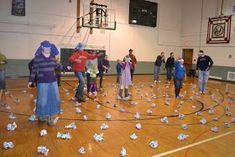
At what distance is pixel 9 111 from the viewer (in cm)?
513

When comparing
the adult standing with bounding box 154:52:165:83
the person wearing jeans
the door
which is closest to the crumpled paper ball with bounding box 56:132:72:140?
the person wearing jeans

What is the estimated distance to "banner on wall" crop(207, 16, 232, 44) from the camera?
14.7m

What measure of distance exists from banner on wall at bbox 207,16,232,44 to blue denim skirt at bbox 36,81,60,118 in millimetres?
14036

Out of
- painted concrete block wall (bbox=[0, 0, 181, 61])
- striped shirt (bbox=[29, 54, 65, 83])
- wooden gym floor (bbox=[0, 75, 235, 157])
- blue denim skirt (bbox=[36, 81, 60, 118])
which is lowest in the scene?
wooden gym floor (bbox=[0, 75, 235, 157])

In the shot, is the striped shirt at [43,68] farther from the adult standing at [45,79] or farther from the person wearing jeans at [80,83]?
the person wearing jeans at [80,83]

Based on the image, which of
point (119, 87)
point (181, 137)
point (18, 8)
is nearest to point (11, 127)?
point (181, 137)

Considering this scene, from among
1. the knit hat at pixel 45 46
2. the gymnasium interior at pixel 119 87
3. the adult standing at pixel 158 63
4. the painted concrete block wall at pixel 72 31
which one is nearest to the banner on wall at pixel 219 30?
the gymnasium interior at pixel 119 87

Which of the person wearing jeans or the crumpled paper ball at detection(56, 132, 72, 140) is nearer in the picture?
the crumpled paper ball at detection(56, 132, 72, 140)


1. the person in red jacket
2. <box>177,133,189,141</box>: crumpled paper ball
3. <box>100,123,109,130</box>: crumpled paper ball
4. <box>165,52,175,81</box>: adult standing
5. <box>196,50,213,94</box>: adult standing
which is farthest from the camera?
<box>165,52,175,81</box>: adult standing

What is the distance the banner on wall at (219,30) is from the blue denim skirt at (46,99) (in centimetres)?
1404

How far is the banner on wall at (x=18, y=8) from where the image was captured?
38.0ft

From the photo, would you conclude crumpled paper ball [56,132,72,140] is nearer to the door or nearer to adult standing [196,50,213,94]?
adult standing [196,50,213,94]

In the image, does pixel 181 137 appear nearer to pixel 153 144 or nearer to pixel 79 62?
pixel 153 144

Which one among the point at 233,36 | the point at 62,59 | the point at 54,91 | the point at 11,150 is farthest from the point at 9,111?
the point at 233,36
